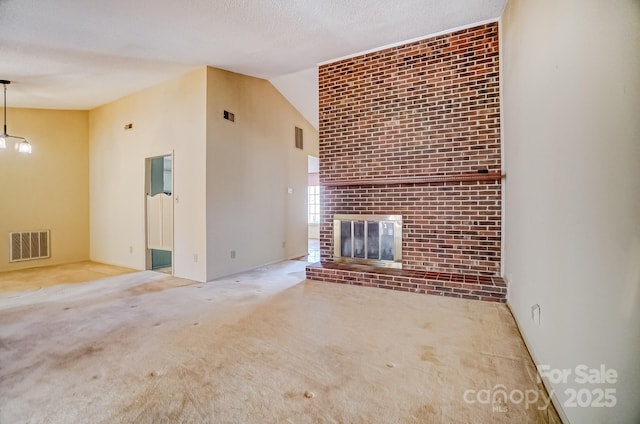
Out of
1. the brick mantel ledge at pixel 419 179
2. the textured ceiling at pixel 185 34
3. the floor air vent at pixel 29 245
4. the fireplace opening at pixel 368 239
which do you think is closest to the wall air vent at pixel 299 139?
the textured ceiling at pixel 185 34

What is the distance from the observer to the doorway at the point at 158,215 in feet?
14.9

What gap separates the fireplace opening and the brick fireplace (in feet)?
0.27

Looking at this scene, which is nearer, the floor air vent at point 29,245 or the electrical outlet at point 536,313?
the electrical outlet at point 536,313

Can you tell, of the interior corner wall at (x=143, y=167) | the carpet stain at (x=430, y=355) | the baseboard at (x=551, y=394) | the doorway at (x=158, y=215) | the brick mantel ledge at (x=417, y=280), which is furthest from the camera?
the doorway at (x=158, y=215)

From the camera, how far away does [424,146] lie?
365 centimetres

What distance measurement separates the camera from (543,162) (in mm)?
1774

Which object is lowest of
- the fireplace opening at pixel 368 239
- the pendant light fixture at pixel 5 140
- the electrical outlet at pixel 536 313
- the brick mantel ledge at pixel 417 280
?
the brick mantel ledge at pixel 417 280

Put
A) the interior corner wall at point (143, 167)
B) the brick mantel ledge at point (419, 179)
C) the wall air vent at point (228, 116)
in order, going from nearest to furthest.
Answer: the brick mantel ledge at point (419, 179) → the interior corner wall at point (143, 167) → the wall air vent at point (228, 116)

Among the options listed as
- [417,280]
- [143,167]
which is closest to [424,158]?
[417,280]

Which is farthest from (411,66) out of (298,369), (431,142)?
(298,369)

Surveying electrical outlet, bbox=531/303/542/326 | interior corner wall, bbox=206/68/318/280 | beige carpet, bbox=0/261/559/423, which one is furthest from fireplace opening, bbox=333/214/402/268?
electrical outlet, bbox=531/303/542/326

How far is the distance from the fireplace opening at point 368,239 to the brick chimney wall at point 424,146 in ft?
0.31

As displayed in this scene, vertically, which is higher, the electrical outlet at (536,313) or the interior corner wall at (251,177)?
the interior corner wall at (251,177)

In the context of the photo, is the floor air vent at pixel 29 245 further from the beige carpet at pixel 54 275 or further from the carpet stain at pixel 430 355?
the carpet stain at pixel 430 355
